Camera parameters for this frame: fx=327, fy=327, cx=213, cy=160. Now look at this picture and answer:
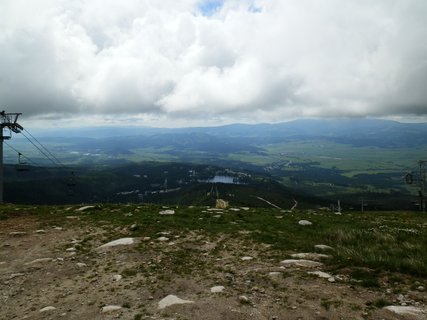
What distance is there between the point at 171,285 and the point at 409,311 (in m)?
7.63

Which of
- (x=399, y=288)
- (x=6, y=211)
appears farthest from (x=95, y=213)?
(x=399, y=288)

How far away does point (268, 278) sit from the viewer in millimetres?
12305

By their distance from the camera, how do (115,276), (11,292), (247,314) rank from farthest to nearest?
1. (115,276)
2. (11,292)
3. (247,314)

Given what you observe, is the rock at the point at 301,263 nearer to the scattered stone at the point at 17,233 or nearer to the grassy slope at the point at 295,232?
the grassy slope at the point at 295,232

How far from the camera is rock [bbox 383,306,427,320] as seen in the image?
29.7ft

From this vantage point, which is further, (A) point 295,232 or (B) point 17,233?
(A) point 295,232

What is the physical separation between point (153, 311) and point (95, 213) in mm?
17601

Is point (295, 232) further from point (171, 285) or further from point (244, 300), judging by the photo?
point (244, 300)

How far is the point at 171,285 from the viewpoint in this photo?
12.1m

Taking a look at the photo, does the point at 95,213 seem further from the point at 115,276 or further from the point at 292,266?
the point at 292,266

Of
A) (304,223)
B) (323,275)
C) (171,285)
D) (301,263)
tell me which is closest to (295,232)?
(304,223)

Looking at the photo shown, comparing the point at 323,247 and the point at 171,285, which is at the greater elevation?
the point at 171,285

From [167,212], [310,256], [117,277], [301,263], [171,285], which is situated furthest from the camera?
[167,212]

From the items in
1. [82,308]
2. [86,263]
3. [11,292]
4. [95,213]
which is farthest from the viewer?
[95,213]
